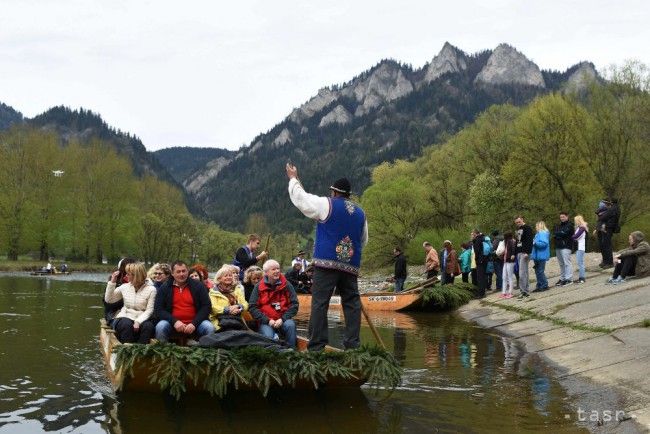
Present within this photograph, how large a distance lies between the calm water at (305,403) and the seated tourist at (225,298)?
1.71 metres

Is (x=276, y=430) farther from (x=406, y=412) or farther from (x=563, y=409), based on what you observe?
(x=563, y=409)

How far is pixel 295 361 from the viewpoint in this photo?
7.35m

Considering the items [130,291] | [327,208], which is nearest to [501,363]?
[327,208]

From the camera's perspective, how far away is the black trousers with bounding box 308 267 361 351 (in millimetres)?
8133

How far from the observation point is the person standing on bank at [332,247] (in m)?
8.02

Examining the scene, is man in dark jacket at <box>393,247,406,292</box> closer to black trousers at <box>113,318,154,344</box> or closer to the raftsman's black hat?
the raftsman's black hat

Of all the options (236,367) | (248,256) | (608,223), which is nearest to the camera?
(236,367)

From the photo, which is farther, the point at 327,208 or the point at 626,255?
the point at 626,255

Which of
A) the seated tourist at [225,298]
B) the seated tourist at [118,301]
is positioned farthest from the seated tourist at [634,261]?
the seated tourist at [118,301]

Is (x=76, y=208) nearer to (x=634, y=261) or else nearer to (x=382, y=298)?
(x=382, y=298)

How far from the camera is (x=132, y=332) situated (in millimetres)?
8703

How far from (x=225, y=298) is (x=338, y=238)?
235cm

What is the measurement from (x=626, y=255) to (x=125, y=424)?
13.7 m

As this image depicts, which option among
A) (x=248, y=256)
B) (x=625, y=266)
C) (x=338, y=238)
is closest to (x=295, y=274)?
(x=248, y=256)
